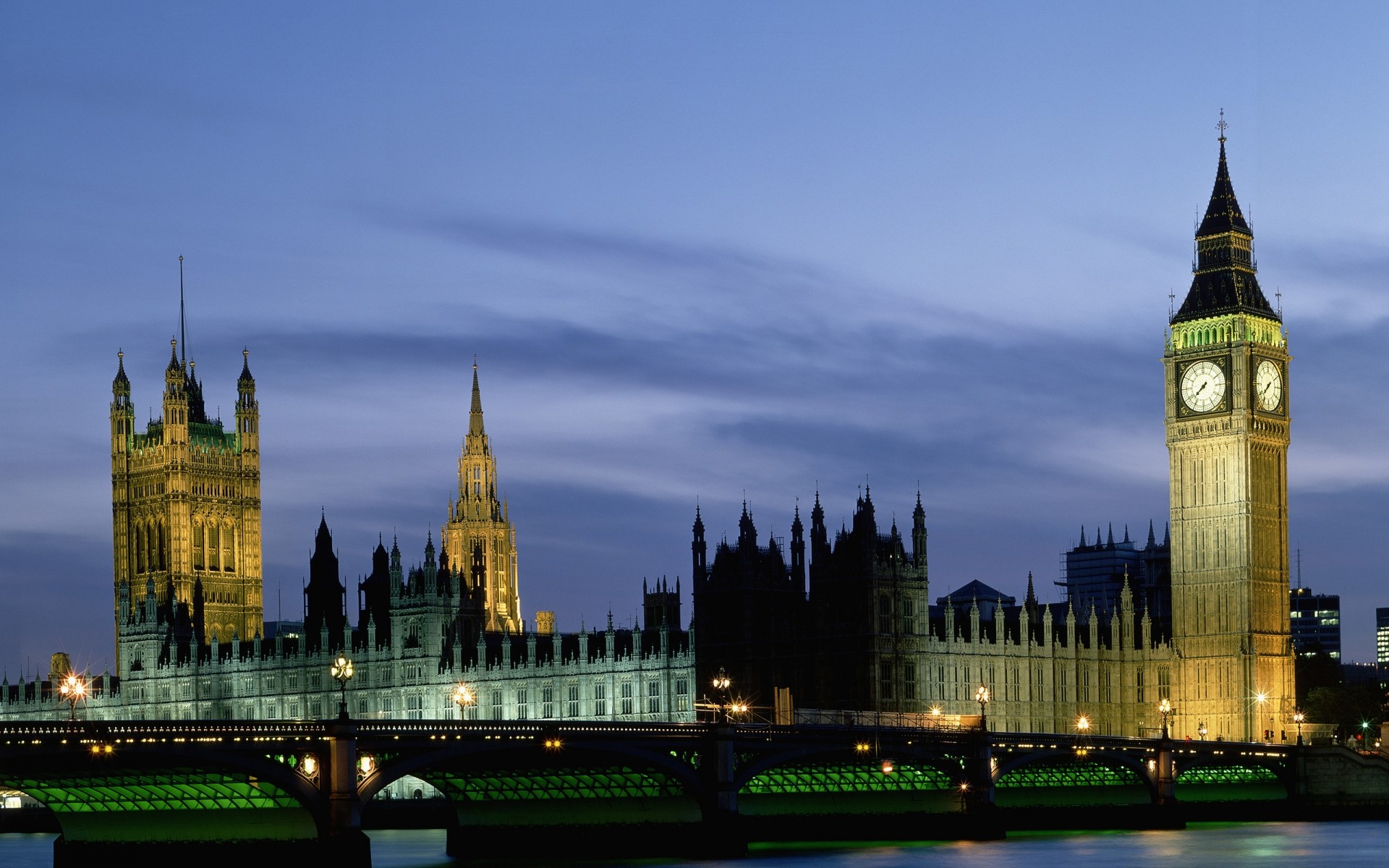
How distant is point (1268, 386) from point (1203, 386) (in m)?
3.81

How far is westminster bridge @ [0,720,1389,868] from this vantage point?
71.1 metres

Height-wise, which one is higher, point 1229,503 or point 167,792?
point 1229,503

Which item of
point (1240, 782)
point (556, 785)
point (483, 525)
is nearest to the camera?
point (556, 785)

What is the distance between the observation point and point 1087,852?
8962cm

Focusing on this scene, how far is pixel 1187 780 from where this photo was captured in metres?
119

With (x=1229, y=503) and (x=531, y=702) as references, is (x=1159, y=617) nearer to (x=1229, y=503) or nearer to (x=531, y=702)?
(x=1229, y=503)

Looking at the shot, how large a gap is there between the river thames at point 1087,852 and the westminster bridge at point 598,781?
2.34 meters

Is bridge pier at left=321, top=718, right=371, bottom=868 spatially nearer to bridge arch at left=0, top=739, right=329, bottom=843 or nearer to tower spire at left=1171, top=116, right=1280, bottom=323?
bridge arch at left=0, top=739, right=329, bottom=843

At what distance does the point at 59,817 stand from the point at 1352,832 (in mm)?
52986

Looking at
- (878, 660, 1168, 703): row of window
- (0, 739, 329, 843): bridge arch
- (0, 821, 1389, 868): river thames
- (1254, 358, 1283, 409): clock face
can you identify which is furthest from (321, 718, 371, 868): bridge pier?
(1254, 358, 1283, 409): clock face

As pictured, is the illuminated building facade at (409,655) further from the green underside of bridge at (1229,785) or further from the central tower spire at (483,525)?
the green underside of bridge at (1229,785)

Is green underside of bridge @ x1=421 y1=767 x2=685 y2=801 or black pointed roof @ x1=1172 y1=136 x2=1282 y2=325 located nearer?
green underside of bridge @ x1=421 y1=767 x2=685 y2=801

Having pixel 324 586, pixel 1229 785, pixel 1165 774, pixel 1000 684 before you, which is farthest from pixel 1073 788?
pixel 324 586

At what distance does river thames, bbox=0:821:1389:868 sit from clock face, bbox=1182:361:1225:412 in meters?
38.1
